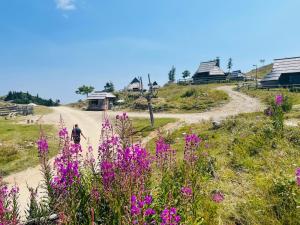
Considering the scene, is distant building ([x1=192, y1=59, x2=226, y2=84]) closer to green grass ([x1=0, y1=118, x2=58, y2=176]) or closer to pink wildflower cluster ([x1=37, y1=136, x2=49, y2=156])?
green grass ([x1=0, y1=118, x2=58, y2=176])

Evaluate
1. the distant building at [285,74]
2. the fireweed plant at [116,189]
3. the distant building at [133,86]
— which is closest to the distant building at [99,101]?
the distant building at [133,86]

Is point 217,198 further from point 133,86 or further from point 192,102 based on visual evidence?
point 133,86

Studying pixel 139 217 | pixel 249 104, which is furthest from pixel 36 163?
pixel 249 104

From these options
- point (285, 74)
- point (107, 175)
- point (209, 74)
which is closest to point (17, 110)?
point (209, 74)

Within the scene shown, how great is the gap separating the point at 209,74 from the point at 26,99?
51004 millimetres

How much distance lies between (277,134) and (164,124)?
16.1 metres

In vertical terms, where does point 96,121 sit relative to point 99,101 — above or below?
below

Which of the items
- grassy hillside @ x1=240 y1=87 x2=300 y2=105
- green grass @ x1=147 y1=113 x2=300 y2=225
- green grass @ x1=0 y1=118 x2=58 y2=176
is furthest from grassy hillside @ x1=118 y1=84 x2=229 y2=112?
green grass @ x1=147 y1=113 x2=300 y2=225

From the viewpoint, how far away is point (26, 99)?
88938 mm

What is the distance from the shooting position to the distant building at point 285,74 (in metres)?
51.6

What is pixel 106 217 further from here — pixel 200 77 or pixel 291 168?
pixel 200 77

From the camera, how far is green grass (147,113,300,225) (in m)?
7.01

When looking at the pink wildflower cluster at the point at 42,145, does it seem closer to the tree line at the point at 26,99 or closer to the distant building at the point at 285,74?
the distant building at the point at 285,74

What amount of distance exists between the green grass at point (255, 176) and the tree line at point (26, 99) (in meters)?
75.8
